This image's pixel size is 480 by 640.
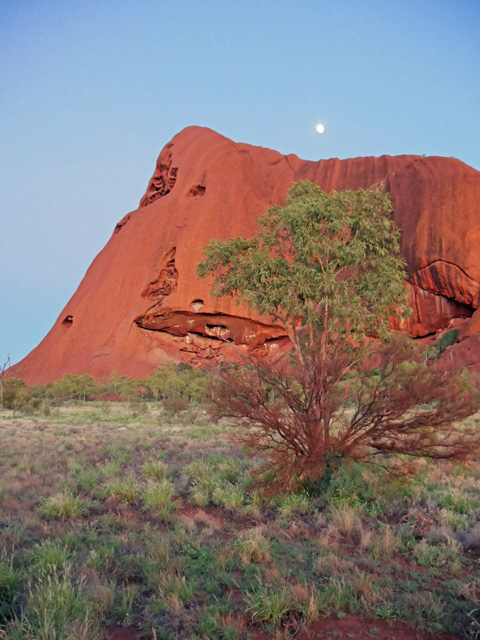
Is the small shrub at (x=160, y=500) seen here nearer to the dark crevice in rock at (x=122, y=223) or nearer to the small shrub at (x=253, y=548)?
the small shrub at (x=253, y=548)

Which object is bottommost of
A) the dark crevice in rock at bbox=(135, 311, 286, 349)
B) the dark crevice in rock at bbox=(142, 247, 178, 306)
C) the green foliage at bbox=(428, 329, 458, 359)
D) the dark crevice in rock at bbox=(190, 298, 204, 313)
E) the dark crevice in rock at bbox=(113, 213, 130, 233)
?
the green foliage at bbox=(428, 329, 458, 359)

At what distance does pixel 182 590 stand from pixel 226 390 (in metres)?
2.92

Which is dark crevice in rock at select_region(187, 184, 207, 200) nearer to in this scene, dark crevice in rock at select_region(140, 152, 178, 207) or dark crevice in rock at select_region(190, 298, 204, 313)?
dark crevice in rock at select_region(140, 152, 178, 207)

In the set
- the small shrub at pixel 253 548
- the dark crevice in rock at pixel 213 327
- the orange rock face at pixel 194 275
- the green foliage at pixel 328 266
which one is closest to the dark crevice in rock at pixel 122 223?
the orange rock face at pixel 194 275

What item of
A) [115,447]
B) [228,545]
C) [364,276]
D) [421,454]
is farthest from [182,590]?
[364,276]

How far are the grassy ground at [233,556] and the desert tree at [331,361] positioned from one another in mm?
606

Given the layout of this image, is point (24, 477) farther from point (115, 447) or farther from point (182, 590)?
point (182, 590)

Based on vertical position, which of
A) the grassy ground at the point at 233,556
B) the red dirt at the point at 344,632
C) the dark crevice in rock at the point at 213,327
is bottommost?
the red dirt at the point at 344,632

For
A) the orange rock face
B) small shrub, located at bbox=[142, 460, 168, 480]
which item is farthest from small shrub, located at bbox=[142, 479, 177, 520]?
the orange rock face

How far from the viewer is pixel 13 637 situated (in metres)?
2.88

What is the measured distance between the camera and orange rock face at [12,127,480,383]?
42.6m

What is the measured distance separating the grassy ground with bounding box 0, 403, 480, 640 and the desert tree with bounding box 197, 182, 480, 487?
23.9 inches

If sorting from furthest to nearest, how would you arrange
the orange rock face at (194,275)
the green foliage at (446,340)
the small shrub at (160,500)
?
1. the orange rock face at (194,275)
2. the green foliage at (446,340)
3. the small shrub at (160,500)

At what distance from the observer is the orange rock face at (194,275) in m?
42.6
